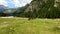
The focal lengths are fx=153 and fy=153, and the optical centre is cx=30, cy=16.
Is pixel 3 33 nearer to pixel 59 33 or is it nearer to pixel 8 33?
pixel 8 33

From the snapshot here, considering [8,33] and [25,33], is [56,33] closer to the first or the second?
[25,33]

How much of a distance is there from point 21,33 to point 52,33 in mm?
8321

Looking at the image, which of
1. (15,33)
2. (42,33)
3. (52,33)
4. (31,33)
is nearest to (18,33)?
(15,33)

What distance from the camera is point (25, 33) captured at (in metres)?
39.3

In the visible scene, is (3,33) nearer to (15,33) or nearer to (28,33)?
(15,33)

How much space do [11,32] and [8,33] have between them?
1.28 meters

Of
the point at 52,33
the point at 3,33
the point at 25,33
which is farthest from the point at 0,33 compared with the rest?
the point at 52,33

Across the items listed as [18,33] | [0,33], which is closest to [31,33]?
[18,33]

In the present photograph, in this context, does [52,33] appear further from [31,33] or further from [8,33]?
[8,33]

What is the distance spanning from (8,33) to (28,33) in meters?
5.35

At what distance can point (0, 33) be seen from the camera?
41.0 m

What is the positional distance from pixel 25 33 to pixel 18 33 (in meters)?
1.86

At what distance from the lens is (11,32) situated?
4138 centimetres

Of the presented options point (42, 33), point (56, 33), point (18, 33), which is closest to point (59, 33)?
point (56, 33)
